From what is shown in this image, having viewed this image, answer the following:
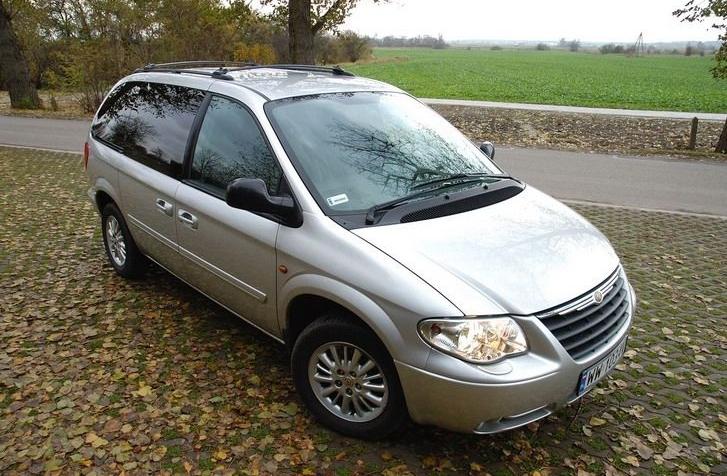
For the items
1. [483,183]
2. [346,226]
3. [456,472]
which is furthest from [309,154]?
[456,472]

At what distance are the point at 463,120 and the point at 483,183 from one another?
578 inches

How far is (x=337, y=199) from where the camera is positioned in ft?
10.8

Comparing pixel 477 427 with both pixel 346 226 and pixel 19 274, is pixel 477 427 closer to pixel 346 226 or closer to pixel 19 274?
pixel 346 226

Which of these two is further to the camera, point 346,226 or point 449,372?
point 346,226

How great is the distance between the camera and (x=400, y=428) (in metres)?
3.09

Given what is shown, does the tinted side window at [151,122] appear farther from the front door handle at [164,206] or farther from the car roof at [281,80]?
the front door handle at [164,206]

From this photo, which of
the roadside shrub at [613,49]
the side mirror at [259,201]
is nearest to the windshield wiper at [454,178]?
the side mirror at [259,201]

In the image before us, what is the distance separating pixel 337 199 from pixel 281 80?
1357 mm

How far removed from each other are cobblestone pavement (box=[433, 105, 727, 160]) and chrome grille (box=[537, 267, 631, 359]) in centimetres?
1118

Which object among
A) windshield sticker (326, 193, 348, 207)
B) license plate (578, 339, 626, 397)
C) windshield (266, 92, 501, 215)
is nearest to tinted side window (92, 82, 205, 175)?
windshield (266, 92, 501, 215)

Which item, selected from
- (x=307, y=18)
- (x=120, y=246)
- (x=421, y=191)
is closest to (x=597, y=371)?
(x=421, y=191)

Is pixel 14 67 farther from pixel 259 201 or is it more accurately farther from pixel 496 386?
pixel 496 386

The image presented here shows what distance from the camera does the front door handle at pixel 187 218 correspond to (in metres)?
3.96

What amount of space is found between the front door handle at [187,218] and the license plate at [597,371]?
261cm
